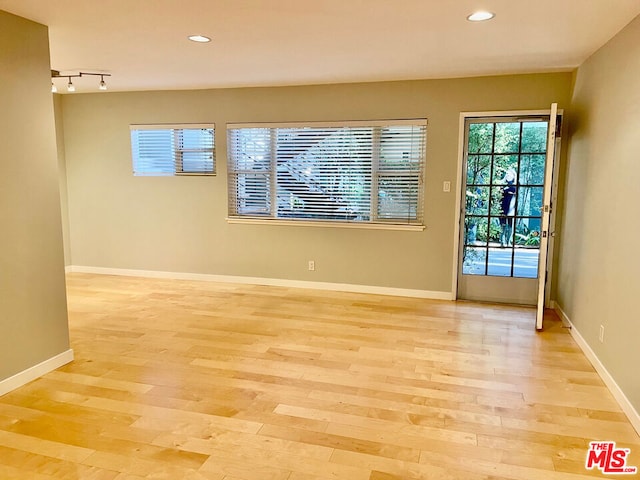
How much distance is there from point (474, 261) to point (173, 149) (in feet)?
13.0

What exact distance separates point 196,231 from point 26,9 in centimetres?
339

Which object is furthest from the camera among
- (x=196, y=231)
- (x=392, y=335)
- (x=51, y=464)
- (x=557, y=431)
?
(x=196, y=231)

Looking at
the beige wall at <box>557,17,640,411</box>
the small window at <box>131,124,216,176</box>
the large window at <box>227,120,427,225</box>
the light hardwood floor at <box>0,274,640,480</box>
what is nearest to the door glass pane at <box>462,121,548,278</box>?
the beige wall at <box>557,17,640,411</box>

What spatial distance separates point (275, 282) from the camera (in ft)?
18.8

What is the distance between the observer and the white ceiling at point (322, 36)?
2777 millimetres

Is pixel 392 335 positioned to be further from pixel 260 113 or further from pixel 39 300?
pixel 260 113

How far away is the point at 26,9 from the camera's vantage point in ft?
9.19

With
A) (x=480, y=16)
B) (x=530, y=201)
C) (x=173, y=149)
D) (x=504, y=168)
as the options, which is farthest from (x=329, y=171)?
(x=480, y=16)

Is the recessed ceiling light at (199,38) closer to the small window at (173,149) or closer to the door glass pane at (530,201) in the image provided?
the small window at (173,149)

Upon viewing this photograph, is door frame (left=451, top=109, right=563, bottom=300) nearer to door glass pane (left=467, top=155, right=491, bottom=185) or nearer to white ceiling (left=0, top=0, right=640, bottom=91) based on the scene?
door glass pane (left=467, top=155, right=491, bottom=185)

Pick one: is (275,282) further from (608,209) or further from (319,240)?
(608,209)

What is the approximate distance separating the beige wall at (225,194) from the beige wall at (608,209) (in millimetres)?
941

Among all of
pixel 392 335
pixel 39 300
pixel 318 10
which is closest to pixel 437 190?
pixel 392 335

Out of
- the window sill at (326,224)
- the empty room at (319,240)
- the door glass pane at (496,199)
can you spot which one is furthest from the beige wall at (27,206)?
the door glass pane at (496,199)
